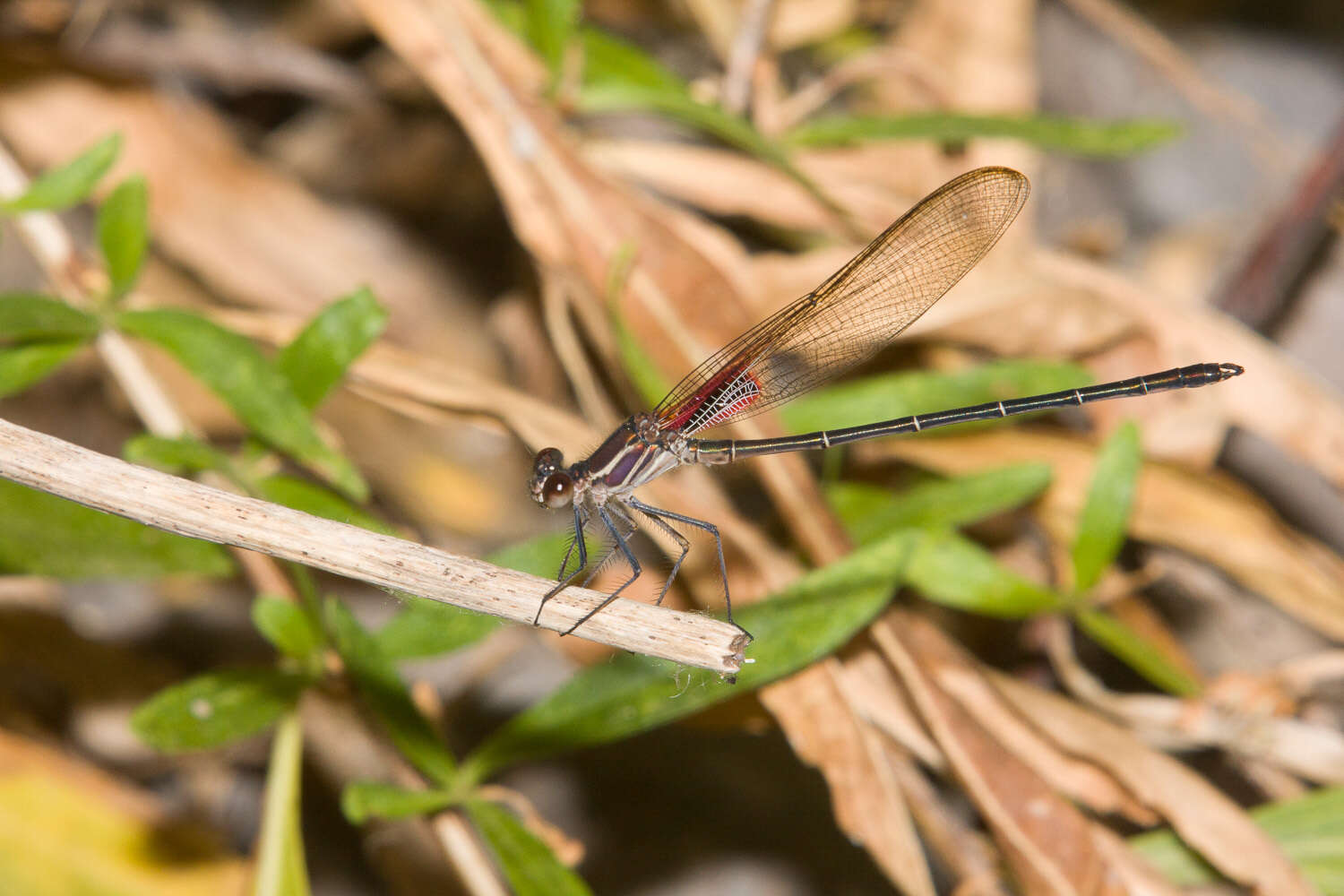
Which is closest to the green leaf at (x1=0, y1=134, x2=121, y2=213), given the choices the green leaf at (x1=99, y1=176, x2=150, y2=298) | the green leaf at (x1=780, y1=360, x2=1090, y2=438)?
the green leaf at (x1=99, y1=176, x2=150, y2=298)

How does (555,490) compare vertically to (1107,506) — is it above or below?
above

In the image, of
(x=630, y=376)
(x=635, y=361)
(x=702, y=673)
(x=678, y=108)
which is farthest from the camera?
(x=678, y=108)

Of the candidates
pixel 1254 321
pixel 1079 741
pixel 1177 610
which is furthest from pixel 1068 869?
pixel 1254 321

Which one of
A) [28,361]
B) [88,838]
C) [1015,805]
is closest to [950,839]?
[1015,805]

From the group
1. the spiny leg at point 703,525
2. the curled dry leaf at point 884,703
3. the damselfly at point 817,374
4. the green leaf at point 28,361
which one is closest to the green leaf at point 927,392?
the damselfly at point 817,374

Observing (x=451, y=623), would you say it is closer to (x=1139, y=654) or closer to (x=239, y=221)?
(x=1139, y=654)

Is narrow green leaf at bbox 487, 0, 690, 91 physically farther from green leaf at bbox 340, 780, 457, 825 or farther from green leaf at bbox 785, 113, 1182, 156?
green leaf at bbox 340, 780, 457, 825
